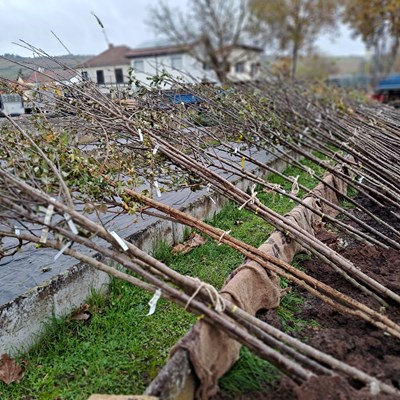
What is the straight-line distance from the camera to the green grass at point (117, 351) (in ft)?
8.73

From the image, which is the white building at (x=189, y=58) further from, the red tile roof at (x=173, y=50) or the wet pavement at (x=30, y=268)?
the wet pavement at (x=30, y=268)

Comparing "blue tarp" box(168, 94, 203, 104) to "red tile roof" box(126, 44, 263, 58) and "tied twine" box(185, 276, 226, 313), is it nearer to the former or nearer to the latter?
"tied twine" box(185, 276, 226, 313)

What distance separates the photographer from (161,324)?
130 inches

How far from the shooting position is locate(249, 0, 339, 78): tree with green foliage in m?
27.4

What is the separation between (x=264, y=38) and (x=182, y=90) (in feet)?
84.9

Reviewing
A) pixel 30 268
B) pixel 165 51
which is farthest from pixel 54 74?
pixel 165 51

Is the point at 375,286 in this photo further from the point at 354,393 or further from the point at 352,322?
the point at 354,393

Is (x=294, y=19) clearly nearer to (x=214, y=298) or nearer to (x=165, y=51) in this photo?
(x=165, y=51)

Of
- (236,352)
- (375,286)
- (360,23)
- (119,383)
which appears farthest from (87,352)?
(360,23)

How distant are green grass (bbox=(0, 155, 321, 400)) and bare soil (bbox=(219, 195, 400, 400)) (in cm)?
15

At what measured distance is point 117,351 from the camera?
10.0 ft

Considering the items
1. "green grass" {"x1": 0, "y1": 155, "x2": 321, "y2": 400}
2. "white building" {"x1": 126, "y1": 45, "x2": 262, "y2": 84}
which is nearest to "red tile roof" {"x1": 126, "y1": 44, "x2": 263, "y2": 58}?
"white building" {"x1": 126, "y1": 45, "x2": 262, "y2": 84}

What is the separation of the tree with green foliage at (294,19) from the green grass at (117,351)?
25.9 meters

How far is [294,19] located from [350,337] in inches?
1136
